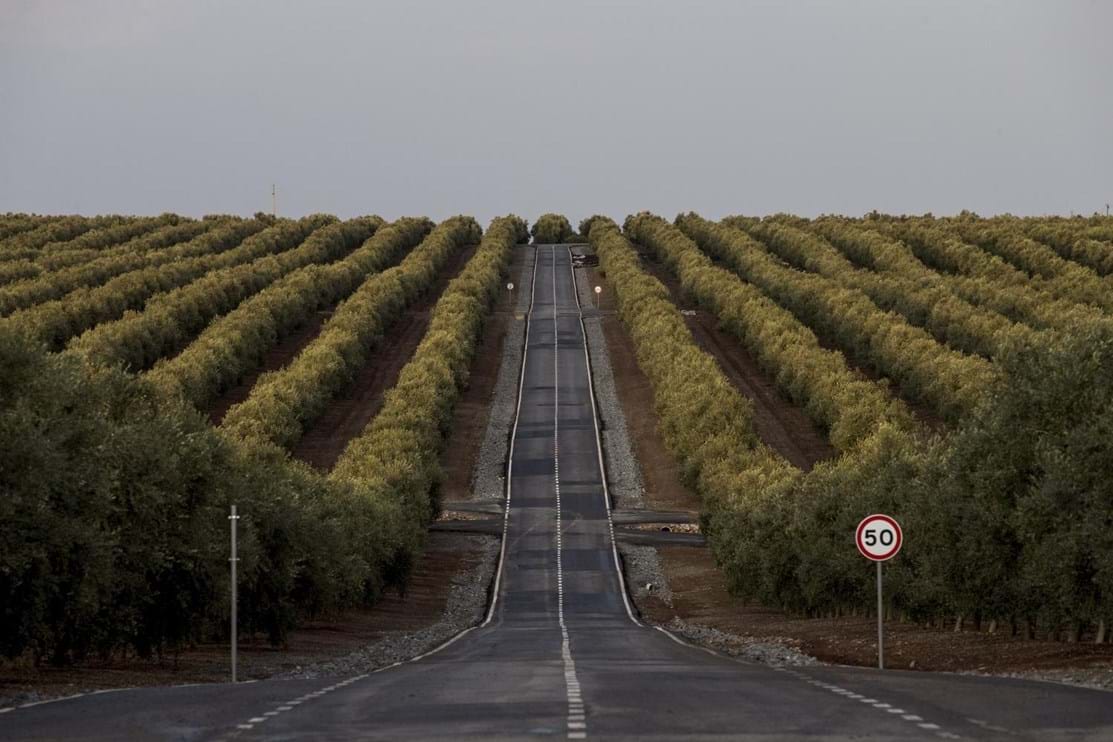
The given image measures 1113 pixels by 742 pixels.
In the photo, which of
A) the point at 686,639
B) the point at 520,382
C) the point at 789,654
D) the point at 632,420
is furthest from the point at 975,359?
the point at 789,654

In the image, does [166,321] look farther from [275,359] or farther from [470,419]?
[470,419]

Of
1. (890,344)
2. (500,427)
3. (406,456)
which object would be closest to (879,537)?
(406,456)

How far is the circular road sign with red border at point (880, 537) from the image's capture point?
36.7 m

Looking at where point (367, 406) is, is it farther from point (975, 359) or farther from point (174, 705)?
point (174, 705)

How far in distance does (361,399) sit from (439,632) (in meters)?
80.2

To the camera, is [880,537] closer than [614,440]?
Yes

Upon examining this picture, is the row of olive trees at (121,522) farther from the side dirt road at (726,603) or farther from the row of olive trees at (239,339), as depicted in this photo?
the row of olive trees at (239,339)

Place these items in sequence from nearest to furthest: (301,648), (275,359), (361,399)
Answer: (301,648), (361,399), (275,359)

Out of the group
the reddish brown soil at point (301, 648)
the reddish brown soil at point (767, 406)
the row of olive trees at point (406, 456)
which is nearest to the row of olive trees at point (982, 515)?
the reddish brown soil at point (301, 648)

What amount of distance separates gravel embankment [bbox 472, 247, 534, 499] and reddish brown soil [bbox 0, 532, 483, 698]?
15138mm

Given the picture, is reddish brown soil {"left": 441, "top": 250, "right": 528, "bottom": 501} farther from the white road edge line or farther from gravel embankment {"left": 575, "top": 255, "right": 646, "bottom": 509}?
gravel embankment {"left": 575, "top": 255, "right": 646, "bottom": 509}

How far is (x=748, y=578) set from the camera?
86125mm

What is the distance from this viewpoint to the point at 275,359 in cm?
16425

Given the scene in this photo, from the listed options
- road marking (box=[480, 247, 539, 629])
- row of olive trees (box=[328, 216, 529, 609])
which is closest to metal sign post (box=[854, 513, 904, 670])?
road marking (box=[480, 247, 539, 629])
